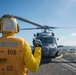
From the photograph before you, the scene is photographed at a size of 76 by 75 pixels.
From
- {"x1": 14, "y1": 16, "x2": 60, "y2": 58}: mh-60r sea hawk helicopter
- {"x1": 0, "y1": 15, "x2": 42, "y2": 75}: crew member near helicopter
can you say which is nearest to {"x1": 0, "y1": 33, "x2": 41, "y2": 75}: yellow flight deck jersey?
{"x1": 0, "y1": 15, "x2": 42, "y2": 75}: crew member near helicopter

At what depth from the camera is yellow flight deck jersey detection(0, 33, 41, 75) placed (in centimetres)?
349

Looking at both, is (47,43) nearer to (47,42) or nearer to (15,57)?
(47,42)

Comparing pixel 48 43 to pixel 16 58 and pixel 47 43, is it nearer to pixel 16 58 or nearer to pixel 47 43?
pixel 47 43

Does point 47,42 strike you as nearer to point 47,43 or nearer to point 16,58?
point 47,43

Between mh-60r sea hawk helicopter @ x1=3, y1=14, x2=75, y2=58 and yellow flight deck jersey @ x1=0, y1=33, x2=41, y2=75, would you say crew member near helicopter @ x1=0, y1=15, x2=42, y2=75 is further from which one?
mh-60r sea hawk helicopter @ x1=3, y1=14, x2=75, y2=58

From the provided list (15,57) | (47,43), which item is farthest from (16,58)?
(47,43)

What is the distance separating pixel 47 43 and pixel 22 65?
2141 centimetres

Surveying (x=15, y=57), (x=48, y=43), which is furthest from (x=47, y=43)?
(x=15, y=57)

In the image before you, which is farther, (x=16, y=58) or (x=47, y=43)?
(x=47, y=43)

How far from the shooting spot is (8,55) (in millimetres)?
3525

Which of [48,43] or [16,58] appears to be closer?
[16,58]

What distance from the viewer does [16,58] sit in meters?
3.51

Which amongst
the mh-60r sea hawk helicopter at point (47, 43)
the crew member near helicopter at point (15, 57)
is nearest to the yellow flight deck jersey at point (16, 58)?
the crew member near helicopter at point (15, 57)

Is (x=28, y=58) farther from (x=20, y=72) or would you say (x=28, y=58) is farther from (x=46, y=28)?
(x=46, y=28)
